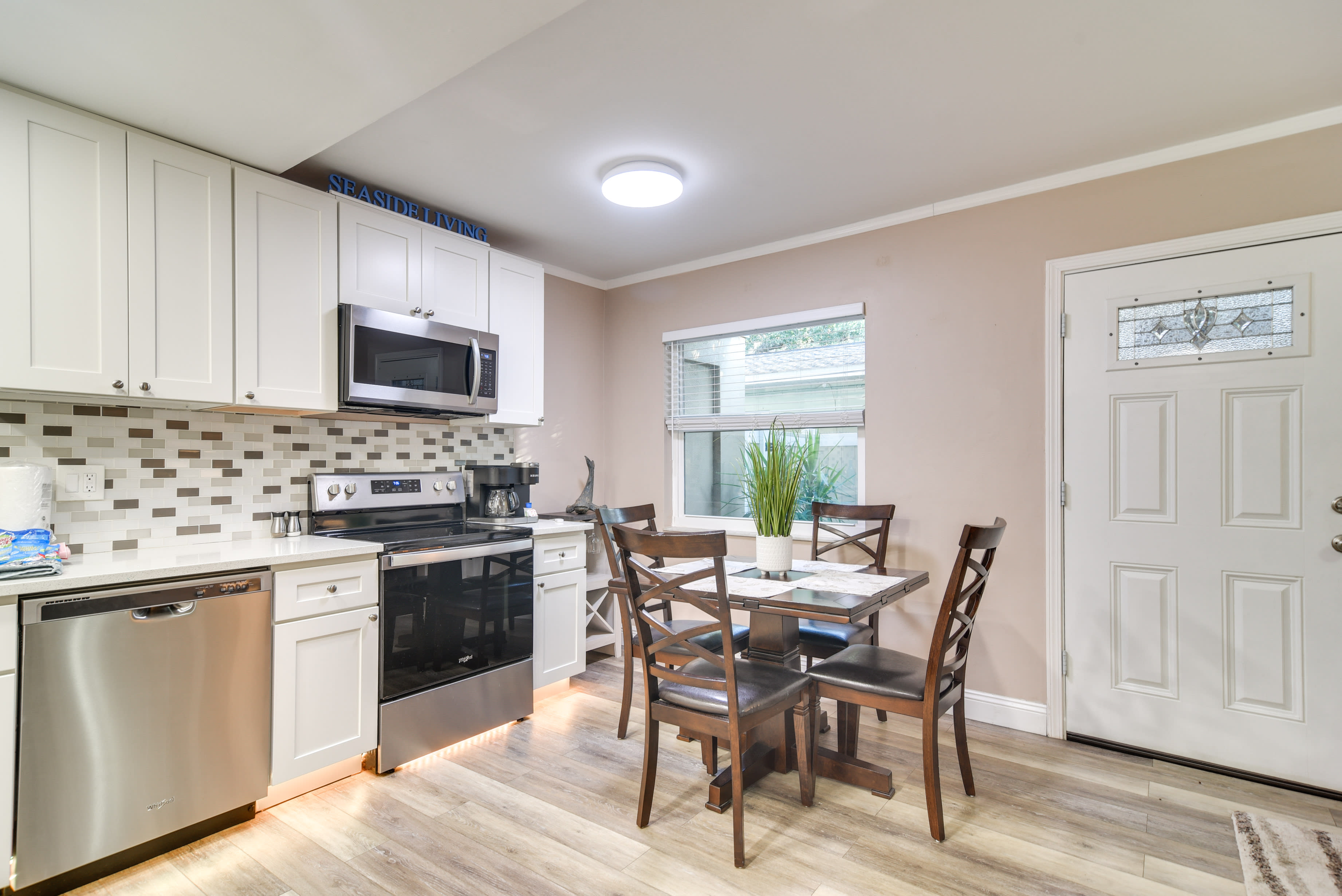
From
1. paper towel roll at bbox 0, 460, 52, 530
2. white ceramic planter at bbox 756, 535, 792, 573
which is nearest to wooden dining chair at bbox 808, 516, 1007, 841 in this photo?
white ceramic planter at bbox 756, 535, 792, 573

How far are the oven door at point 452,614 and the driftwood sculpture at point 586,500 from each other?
89cm

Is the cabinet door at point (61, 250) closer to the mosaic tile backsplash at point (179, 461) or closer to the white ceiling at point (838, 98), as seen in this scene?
the mosaic tile backsplash at point (179, 461)

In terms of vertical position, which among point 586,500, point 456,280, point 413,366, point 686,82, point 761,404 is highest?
point 686,82

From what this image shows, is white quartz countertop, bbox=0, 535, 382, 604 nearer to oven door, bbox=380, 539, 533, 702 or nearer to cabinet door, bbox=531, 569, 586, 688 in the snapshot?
oven door, bbox=380, 539, 533, 702

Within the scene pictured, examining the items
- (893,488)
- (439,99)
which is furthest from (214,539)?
(893,488)

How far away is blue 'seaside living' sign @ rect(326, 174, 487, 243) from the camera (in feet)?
9.03

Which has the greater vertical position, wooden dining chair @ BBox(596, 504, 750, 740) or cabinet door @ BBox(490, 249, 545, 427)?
cabinet door @ BBox(490, 249, 545, 427)

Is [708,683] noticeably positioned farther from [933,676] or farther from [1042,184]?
[1042,184]

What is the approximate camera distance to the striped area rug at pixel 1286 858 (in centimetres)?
176

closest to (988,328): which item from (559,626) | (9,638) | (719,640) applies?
(719,640)

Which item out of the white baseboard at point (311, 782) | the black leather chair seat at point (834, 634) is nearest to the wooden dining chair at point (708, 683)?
the black leather chair seat at point (834, 634)

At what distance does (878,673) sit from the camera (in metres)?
2.15

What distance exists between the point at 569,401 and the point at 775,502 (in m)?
2.10

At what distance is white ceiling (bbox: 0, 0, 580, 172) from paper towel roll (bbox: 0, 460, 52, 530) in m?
1.15
